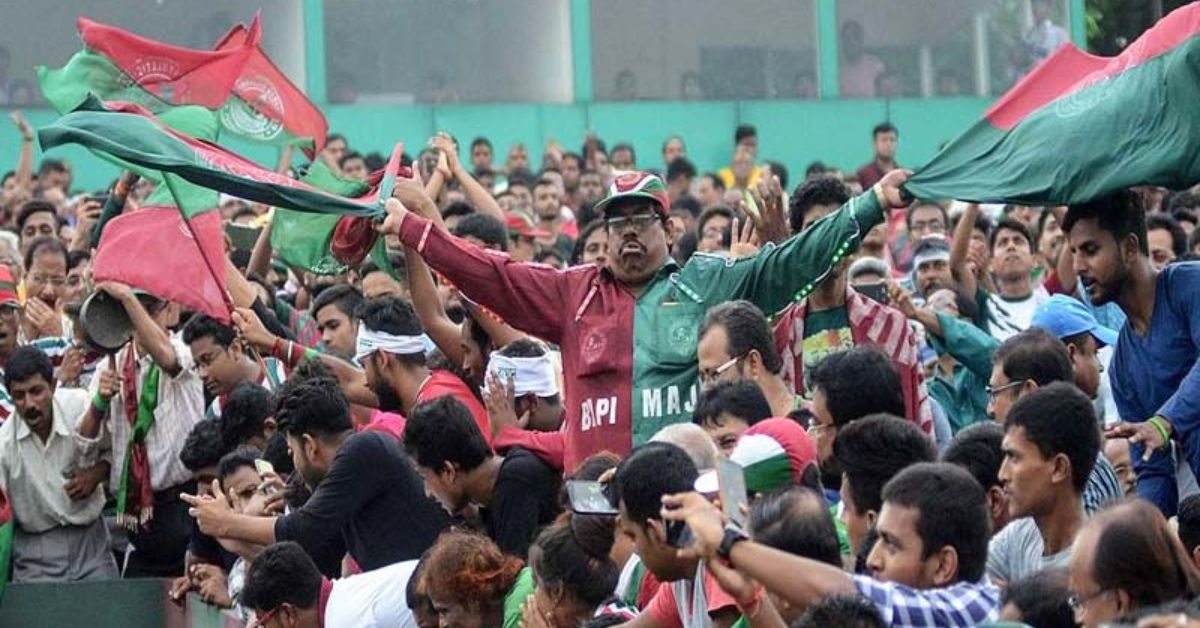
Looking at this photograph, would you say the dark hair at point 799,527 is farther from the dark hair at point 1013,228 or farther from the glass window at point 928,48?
the glass window at point 928,48

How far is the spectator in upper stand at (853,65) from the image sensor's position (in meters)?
21.1

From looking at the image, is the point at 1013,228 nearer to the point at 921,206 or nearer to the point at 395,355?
the point at 921,206

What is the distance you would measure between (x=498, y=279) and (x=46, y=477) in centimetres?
402

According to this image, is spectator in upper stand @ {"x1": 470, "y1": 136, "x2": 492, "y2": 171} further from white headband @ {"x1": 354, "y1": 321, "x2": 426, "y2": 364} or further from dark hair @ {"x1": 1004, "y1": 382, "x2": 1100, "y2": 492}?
dark hair @ {"x1": 1004, "y1": 382, "x2": 1100, "y2": 492}

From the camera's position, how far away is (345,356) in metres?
10.8

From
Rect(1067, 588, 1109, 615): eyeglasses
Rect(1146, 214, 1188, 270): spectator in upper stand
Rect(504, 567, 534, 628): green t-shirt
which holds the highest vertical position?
Rect(1146, 214, 1188, 270): spectator in upper stand

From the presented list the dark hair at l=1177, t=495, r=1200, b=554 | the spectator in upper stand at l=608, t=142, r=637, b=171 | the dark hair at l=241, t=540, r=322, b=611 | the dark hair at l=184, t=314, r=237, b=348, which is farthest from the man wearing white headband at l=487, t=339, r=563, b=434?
the spectator in upper stand at l=608, t=142, r=637, b=171

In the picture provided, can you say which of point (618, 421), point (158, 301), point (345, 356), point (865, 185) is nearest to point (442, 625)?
point (618, 421)

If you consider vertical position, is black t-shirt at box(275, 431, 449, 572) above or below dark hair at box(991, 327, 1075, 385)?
below

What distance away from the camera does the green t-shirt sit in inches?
278

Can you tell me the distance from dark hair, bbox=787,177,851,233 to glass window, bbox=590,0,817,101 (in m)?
11.8

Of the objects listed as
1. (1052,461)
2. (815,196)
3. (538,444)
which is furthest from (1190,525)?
(815,196)

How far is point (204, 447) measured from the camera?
1033cm

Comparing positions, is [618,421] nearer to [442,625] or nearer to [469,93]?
[442,625]
